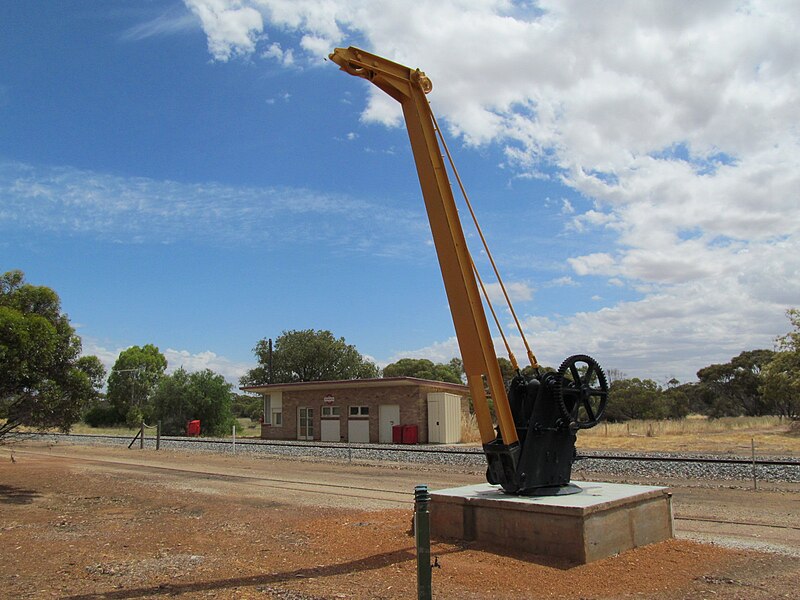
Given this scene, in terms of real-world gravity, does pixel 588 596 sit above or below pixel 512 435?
below

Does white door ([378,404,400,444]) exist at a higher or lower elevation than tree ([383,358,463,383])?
lower

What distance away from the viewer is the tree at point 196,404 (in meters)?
45.6

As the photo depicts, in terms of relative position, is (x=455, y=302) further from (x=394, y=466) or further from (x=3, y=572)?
(x=394, y=466)

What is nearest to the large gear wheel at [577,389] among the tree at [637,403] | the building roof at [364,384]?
the building roof at [364,384]

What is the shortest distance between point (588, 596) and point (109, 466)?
1870 centimetres

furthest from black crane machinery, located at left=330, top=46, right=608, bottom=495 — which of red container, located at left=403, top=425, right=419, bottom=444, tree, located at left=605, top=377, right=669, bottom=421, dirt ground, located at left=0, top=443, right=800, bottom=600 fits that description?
tree, located at left=605, top=377, right=669, bottom=421

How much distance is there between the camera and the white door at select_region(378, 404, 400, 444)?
34.0 m

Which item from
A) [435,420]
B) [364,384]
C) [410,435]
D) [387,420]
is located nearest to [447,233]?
Answer: [410,435]

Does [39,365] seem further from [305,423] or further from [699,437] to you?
[699,437]

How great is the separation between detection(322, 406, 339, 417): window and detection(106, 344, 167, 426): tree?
33.7 metres

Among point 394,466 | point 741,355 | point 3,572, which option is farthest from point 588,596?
point 741,355

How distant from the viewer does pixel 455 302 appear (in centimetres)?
879

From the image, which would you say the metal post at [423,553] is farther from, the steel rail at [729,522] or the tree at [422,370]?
the tree at [422,370]

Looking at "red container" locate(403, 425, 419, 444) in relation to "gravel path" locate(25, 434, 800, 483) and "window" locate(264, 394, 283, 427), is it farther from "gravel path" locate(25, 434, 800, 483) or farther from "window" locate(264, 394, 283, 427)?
"window" locate(264, 394, 283, 427)
